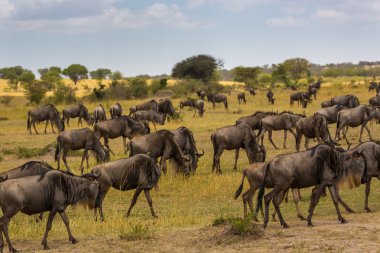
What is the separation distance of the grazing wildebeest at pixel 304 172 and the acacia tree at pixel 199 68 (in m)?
61.0

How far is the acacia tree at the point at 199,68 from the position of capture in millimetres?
70312

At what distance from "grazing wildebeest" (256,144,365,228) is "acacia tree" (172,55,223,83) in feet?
200

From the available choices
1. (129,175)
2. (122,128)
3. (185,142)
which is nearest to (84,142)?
(122,128)

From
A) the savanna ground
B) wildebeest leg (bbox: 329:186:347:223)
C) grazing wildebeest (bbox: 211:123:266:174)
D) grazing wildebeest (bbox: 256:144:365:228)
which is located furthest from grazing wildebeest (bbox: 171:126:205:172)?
wildebeest leg (bbox: 329:186:347:223)

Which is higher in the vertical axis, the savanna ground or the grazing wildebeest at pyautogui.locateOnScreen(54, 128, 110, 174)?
the grazing wildebeest at pyautogui.locateOnScreen(54, 128, 110, 174)

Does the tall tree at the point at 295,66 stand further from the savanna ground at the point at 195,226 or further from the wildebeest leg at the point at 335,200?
the wildebeest leg at the point at 335,200

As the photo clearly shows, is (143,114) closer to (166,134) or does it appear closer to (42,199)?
(166,134)

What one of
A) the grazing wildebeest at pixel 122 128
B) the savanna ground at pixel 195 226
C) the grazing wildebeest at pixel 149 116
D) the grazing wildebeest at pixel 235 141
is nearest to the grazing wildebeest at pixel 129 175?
the savanna ground at pixel 195 226

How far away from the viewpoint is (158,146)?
14555 millimetres

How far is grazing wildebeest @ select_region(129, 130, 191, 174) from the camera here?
1441 centimetres

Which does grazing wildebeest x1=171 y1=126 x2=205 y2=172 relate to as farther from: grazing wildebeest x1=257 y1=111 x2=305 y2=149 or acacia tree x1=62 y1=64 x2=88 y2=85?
acacia tree x1=62 y1=64 x2=88 y2=85

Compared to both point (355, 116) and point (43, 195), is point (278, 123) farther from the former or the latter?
point (43, 195)

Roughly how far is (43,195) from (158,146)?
20.3 ft

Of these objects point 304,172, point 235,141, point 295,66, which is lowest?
point 235,141
